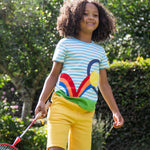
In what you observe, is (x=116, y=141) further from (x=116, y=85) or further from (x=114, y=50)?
(x=114, y=50)

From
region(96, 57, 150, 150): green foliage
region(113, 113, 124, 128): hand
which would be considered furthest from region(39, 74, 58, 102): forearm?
region(96, 57, 150, 150): green foliage

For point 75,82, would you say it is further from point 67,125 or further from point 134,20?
point 134,20

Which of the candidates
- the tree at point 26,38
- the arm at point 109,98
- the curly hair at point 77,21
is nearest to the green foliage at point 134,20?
the tree at point 26,38

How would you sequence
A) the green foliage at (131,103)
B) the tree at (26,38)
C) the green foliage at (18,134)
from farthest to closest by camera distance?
1. the tree at (26,38)
2. the green foliage at (131,103)
3. the green foliage at (18,134)

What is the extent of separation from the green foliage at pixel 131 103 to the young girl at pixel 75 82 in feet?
7.17

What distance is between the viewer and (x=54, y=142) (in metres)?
1.94

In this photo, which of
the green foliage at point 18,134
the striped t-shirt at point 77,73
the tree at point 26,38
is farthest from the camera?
the tree at point 26,38

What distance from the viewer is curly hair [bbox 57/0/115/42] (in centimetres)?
229

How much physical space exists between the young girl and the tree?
2712 millimetres

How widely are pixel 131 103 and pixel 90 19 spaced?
8.34ft

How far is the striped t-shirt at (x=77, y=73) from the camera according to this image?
209 centimetres

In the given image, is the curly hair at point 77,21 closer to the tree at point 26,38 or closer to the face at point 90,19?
the face at point 90,19

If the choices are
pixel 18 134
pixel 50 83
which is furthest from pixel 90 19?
pixel 18 134

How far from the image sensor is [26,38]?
535 centimetres
